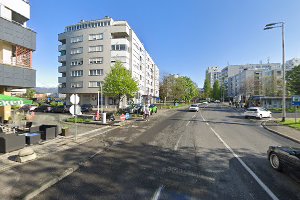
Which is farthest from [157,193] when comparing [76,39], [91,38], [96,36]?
[76,39]

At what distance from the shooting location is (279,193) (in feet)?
16.2

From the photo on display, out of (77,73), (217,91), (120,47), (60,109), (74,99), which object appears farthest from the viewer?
(217,91)

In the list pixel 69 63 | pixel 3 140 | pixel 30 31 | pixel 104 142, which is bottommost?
pixel 104 142

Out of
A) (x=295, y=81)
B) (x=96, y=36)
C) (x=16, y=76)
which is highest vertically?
(x=96, y=36)

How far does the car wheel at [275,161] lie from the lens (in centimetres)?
644

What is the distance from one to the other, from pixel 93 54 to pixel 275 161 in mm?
46229

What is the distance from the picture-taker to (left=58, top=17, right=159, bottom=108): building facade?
45344 mm

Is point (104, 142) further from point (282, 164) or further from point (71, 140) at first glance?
point (282, 164)

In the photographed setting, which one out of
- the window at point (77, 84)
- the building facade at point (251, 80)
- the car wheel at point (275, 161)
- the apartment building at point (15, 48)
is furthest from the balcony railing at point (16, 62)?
the building facade at point (251, 80)

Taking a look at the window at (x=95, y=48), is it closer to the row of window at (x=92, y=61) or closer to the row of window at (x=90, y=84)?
the row of window at (x=92, y=61)

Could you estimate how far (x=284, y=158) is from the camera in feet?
19.9

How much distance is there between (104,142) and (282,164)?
8.71m


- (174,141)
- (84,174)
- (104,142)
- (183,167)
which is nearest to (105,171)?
(84,174)

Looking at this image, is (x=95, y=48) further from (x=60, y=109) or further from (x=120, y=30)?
(x=60, y=109)
